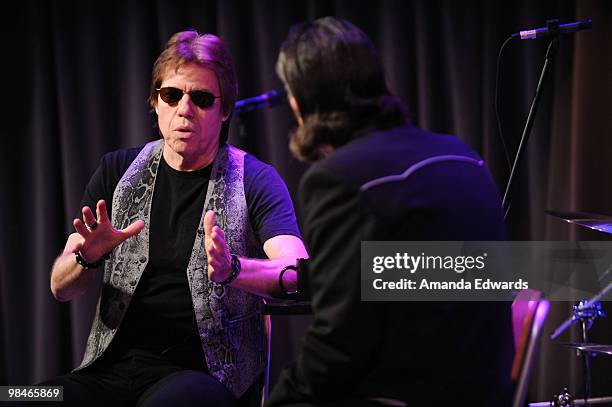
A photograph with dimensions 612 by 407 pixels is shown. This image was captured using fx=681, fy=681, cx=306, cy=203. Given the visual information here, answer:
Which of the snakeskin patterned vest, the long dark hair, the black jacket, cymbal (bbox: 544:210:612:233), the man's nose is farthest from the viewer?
cymbal (bbox: 544:210:612:233)

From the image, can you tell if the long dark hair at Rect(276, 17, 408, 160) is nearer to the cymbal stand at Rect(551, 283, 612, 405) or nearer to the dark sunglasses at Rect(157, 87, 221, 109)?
the dark sunglasses at Rect(157, 87, 221, 109)

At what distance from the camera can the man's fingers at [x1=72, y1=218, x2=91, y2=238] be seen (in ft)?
6.30

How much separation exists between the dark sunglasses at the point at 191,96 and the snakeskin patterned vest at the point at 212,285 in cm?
18

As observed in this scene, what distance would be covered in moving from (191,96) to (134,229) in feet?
1.72

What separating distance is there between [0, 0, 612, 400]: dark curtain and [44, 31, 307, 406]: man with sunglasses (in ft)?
2.58

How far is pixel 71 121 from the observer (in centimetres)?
369

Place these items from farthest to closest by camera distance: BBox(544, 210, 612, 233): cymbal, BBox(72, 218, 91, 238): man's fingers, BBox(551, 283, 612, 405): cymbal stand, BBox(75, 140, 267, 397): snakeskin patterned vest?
1. BBox(551, 283, 612, 405): cymbal stand
2. BBox(544, 210, 612, 233): cymbal
3. BBox(75, 140, 267, 397): snakeskin patterned vest
4. BBox(72, 218, 91, 238): man's fingers

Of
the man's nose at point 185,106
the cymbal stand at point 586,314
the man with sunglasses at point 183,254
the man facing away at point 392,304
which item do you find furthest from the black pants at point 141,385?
the cymbal stand at point 586,314

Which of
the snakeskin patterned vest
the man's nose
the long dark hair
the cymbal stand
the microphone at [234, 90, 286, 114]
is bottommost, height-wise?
the cymbal stand

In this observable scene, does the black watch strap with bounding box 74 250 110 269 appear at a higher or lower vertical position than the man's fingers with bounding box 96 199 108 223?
lower

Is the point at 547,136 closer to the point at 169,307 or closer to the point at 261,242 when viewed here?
the point at 261,242

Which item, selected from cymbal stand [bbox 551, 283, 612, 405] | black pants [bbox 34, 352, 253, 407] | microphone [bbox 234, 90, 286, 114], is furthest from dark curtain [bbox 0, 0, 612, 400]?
black pants [bbox 34, 352, 253, 407]

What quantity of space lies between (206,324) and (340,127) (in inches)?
36.3

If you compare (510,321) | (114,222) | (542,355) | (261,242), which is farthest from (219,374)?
(542,355)
